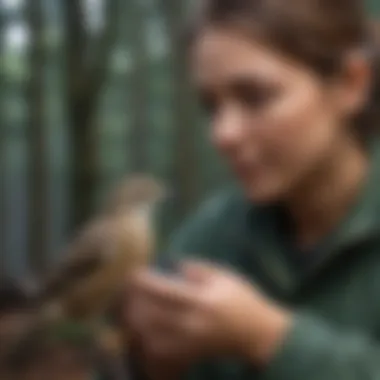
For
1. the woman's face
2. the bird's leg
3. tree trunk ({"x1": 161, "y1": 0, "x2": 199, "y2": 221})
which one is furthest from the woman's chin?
tree trunk ({"x1": 161, "y1": 0, "x2": 199, "y2": 221})

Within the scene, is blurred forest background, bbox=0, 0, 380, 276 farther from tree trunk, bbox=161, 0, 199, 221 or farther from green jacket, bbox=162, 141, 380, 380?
green jacket, bbox=162, 141, 380, 380

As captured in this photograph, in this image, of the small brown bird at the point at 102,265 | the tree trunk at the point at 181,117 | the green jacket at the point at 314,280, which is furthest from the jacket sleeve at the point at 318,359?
the tree trunk at the point at 181,117

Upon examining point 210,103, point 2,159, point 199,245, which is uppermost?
point 210,103

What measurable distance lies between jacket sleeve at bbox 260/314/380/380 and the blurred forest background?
0.38 m

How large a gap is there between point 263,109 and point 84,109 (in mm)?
415

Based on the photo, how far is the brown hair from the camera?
1.53 feet

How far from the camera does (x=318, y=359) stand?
44 centimetres

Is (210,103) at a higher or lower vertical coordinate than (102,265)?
higher

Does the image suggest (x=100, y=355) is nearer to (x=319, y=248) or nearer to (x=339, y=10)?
(x=319, y=248)

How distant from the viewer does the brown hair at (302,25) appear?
47cm

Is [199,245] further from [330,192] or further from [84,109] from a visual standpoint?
[84,109]

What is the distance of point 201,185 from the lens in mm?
801

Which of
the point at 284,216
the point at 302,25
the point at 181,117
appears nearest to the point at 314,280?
the point at 284,216

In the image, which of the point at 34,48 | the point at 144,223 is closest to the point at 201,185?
the point at 144,223
